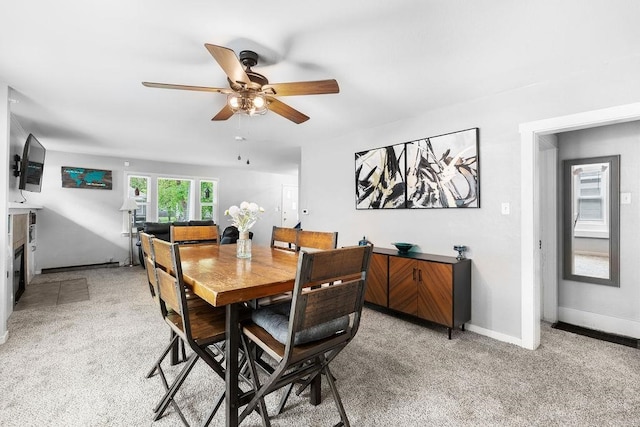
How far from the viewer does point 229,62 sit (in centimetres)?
174

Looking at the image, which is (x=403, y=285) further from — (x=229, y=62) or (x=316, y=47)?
(x=229, y=62)

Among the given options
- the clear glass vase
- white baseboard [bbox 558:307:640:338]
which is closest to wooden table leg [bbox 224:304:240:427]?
the clear glass vase

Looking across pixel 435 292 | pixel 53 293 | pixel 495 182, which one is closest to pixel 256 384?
pixel 435 292

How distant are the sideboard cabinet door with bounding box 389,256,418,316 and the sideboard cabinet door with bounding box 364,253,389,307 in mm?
62

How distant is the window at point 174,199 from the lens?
7.00 metres

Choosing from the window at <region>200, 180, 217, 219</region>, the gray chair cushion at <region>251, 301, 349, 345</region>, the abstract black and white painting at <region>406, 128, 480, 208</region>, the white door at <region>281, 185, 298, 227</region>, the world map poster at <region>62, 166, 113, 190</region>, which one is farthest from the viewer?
the white door at <region>281, 185, 298, 227</region>

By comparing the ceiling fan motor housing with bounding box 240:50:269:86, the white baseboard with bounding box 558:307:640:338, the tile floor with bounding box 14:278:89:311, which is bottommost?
the tile floor with bounding box 14:278:89:311

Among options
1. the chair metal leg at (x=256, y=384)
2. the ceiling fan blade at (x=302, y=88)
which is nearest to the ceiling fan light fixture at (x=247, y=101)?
the ceiling fan blade at (x=302, y=88)

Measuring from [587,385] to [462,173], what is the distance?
186 cm

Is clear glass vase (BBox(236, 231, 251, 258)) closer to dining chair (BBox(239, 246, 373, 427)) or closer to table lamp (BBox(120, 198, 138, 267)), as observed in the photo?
dining chair (BBox(239, 246, 373, 427))

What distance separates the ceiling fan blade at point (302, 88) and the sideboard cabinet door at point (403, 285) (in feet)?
5.95

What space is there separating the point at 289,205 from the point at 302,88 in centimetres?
737

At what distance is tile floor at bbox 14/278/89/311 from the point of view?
12.0 feet

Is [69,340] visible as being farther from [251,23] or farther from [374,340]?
[251,23]
